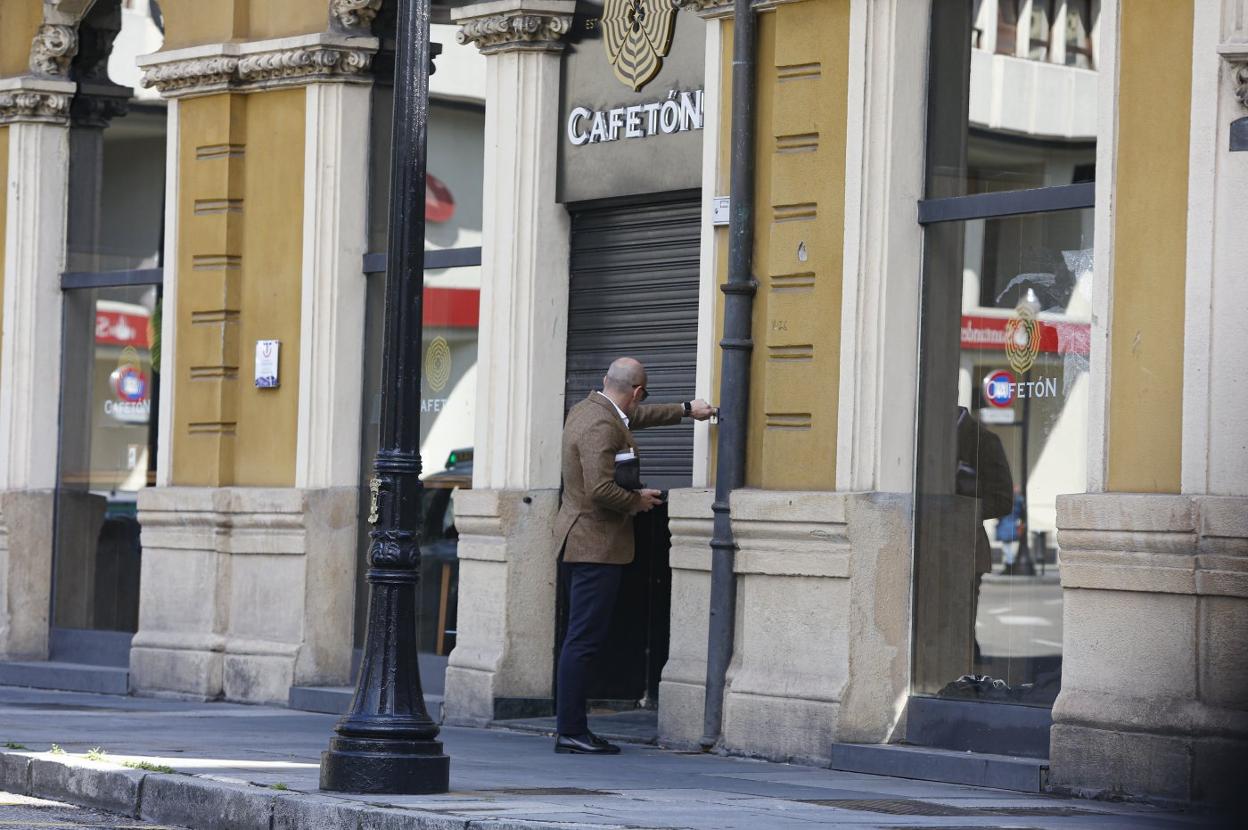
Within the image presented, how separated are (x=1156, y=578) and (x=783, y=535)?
2.39 m

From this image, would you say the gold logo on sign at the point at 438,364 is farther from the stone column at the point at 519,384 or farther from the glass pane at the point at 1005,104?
the glass pane at the point at 1005,104

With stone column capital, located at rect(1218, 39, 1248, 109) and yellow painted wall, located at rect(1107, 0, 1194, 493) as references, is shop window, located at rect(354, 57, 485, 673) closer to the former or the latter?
yellow painted wall, located at rect(1107, 0, 1194, 493)

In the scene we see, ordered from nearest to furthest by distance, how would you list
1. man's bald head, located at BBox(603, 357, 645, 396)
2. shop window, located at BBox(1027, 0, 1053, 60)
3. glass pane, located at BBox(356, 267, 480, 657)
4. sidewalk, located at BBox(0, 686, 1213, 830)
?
sidewalk, located at BBox(0, 686, 1213, 830) → shop window, located at BBox(1027, 0, 1053, 60) → man's bald head, located at BBox(603, 357, 645, 396) → glass pane, located at BBox(356, 267, 480, 657)

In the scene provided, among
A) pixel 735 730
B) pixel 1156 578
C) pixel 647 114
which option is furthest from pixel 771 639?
pixel 647 114

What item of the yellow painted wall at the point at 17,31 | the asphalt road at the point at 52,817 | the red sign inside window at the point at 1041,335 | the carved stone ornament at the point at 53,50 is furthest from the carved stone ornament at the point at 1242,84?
the yellow painted wall at the point at 17,31

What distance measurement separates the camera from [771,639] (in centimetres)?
1144

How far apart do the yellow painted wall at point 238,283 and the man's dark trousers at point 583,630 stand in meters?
4.06

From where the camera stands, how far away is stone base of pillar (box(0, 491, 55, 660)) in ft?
55.8

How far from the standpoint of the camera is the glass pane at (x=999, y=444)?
10.7 meters

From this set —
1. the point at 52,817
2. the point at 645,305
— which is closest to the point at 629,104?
the point at 645,305

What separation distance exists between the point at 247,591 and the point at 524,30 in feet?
14.2

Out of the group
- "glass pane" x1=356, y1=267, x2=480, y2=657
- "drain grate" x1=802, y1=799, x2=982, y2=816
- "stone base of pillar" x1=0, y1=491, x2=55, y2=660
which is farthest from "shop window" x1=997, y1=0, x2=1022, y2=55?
"stone base of pillar" x1=0, y1=491, x2=55, y2=660

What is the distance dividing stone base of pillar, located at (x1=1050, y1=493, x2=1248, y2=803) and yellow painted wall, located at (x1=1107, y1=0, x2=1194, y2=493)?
243 mm

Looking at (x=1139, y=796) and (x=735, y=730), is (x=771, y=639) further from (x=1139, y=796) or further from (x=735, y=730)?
(x=1139, y=796)
